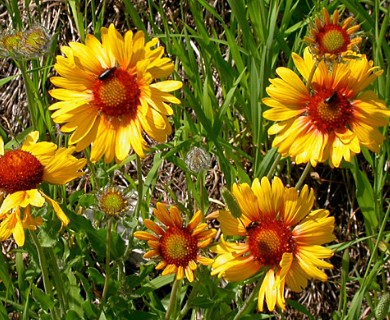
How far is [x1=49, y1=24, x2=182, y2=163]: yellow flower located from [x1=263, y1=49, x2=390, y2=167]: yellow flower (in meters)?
0.37

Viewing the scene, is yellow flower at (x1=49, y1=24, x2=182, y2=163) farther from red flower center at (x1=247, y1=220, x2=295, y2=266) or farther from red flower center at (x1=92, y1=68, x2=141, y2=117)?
red flower center at (x1=247, y1=220, x2=295, y2=266)

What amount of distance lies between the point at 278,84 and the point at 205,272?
26.3 inches

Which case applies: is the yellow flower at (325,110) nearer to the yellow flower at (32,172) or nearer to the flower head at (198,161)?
the flower head at (198,161)

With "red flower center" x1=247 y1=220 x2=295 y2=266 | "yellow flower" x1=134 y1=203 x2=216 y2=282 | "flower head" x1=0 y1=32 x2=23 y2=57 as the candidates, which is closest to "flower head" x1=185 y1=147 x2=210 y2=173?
"yellow flower" x1=134 y1=203 x2=216 y2=282

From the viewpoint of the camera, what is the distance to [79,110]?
A: 220 cm

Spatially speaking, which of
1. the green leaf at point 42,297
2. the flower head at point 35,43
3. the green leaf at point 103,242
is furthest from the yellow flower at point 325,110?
the green leaf at point 42,297

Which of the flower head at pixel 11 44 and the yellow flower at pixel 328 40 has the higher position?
the yellow flower at pixel 328 40

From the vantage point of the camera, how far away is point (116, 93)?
2.18 meters

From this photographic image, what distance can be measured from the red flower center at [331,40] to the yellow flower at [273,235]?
1.66 feet

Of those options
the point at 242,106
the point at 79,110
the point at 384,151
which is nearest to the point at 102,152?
the point at 79,110

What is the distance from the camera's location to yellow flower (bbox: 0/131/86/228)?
2016 millimetres

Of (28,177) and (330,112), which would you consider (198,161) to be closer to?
(330,112)

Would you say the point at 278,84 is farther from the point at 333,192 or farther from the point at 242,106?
the point at 333,192

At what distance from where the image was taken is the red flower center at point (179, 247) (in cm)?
217
